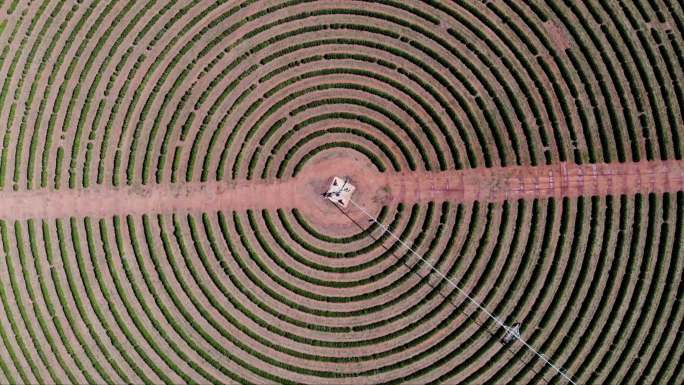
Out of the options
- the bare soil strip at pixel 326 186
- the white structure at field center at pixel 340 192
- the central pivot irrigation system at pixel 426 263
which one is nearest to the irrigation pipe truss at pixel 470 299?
the central pivot irrigation system at pixel 426 263

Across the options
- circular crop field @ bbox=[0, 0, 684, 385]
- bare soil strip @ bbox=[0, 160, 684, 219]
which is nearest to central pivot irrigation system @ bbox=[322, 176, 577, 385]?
circular crop field @ bbox=[0, 0, 684, 385]

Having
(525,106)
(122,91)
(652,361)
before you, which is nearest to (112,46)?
(122,91)

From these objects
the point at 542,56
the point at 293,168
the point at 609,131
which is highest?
the point at 542,56

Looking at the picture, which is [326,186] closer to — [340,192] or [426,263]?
[340,192]

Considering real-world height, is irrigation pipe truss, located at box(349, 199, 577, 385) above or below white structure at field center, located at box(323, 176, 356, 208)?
below

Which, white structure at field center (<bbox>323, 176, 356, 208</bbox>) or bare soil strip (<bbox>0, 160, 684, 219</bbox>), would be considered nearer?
white structure at field center (<bbox>323, 176, 356, 208</bbox>)

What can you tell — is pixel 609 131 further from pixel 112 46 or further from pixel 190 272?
pixel 112 46

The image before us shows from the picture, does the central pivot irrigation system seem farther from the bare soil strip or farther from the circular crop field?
the bare soil strip

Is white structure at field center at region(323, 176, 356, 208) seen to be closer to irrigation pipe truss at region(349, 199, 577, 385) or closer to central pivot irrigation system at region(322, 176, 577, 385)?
central pivot irrigation system at region(322, 176, 577, 385)
